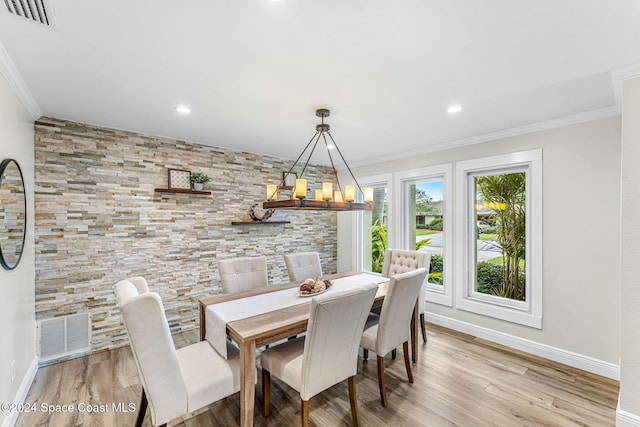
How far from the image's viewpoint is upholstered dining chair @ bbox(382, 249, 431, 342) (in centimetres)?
315

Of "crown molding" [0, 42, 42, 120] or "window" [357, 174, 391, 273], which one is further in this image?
"window" [357, 174, 391, 273]

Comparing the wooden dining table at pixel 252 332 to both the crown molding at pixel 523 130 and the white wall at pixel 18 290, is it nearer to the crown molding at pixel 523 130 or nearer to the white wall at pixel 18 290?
the white wall at pixel 18 290

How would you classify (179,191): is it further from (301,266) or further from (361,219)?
(361,219)

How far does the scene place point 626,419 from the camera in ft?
6.35

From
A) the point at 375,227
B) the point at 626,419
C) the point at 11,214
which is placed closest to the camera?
the point at 626,419

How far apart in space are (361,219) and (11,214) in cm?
429

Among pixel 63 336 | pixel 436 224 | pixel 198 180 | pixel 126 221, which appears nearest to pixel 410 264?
pixel 436 224

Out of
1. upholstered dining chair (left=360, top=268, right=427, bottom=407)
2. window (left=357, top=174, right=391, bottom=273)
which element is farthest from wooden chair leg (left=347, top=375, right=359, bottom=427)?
window (left=357, top=174, right=391, bottom=273)

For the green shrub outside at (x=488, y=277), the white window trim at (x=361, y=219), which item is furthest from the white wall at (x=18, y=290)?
the green shrub outside at (x=488, y=277)

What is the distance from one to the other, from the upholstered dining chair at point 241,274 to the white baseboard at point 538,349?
2503 millimetres

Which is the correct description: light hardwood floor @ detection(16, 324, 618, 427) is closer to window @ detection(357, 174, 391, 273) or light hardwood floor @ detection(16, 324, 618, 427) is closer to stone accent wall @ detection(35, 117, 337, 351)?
stone accent wall @ detection(35, 117, 337, 351)

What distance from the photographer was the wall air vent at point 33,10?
1.37 metres

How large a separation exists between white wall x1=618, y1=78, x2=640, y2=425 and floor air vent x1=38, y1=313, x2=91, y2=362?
4729mm

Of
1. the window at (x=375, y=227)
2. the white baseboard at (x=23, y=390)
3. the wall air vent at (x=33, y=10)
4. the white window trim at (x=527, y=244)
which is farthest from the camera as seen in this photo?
the window at (x=375, y=227)
